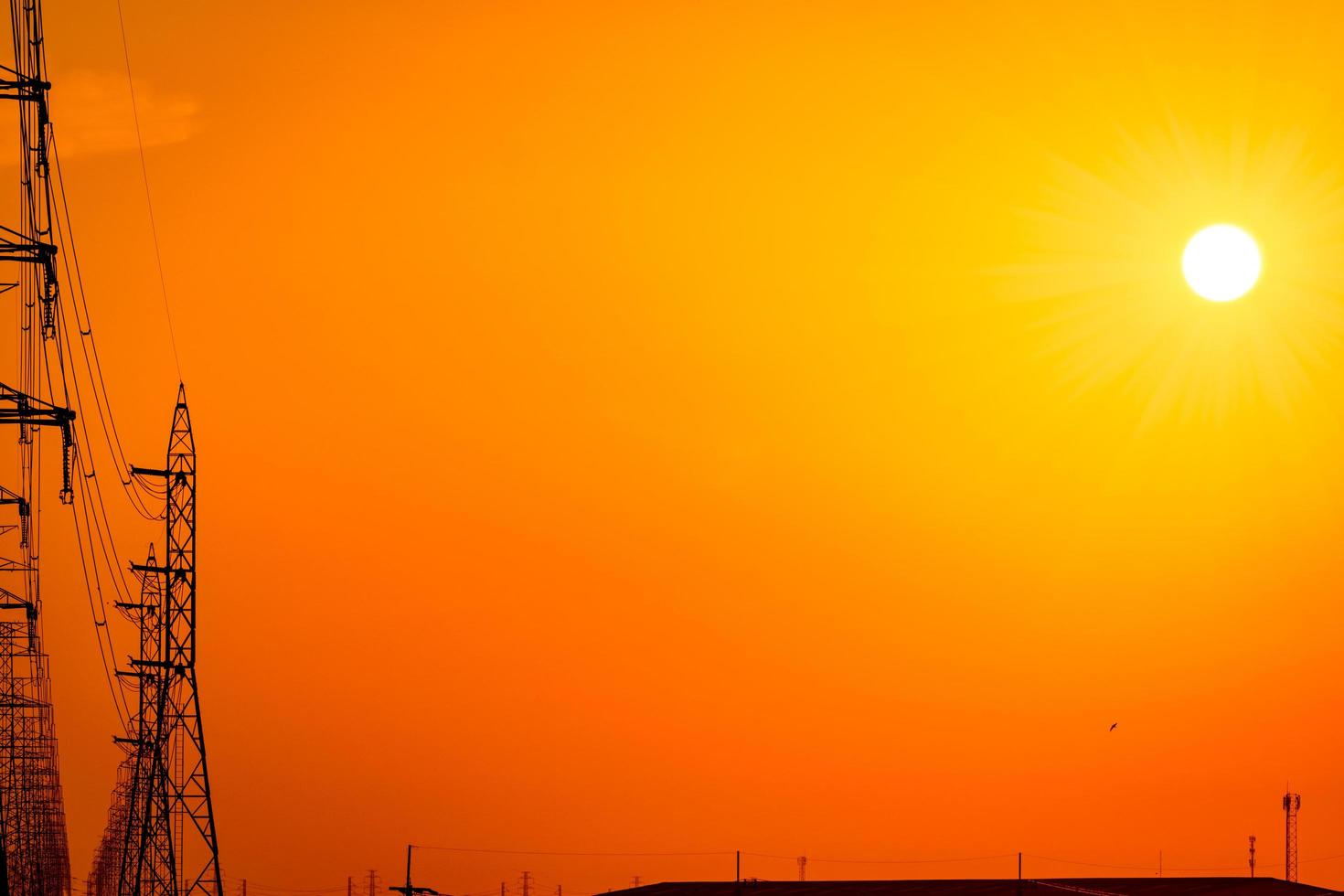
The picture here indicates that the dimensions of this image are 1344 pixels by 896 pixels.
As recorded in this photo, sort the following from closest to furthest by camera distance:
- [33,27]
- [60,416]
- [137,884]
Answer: [60,416]
[33,27]
[137,884]

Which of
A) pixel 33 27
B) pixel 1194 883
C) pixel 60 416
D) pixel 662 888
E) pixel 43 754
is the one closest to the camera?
pixel 60 416

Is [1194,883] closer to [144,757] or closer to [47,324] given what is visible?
[144,757]

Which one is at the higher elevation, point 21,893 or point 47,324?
point 47,324

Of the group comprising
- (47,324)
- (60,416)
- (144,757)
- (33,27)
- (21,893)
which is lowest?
(21,893)

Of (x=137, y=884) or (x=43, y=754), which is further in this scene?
(x=43, y=754)

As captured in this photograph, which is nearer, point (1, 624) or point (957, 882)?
point (1, 624)

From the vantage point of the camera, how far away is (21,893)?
106m

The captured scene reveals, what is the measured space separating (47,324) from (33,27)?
7383 millimetres

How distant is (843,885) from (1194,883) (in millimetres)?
22603

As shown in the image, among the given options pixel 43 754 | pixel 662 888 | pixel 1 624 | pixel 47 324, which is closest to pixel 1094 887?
pixel 662 888

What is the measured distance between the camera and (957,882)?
116 metres

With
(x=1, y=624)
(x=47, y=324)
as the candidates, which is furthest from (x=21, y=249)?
(x=1, y=624)

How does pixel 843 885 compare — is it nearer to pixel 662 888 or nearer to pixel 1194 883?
pixel 662 888

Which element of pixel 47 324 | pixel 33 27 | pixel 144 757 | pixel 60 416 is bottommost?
pixel 144 757
